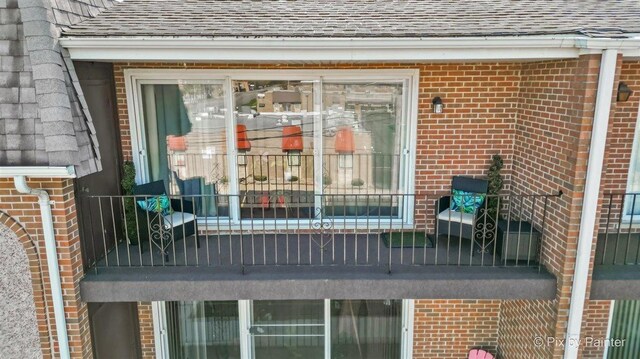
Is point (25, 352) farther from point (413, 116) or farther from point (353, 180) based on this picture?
point (413, 116)

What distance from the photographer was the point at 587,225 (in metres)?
3.62

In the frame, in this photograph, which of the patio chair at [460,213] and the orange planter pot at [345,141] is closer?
the patio chair at [460,213]

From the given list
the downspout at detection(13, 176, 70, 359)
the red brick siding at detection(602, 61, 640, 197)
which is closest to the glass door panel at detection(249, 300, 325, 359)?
the downspout at detection(13, 176, 70, 359)

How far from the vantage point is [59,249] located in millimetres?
3639

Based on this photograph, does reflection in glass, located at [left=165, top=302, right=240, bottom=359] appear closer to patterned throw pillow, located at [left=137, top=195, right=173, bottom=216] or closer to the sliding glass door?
the sliding glass door

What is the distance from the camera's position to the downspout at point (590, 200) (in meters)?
3.37

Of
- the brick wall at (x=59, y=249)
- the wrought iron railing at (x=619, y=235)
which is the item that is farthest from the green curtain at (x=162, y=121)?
the wrought iron railing at (x=619, y=235)

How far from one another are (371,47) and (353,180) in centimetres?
197

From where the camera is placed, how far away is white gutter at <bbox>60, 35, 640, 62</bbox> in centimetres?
345

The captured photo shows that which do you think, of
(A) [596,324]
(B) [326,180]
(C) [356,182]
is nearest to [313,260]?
(B) [326,180]

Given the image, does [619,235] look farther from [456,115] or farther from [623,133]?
[456,115]

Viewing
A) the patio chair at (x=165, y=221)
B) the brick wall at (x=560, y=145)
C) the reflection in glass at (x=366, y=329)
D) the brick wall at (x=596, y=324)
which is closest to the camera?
the brick wall at (x=560, y=145)

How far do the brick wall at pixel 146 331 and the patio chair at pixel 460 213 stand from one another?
3.72 metres

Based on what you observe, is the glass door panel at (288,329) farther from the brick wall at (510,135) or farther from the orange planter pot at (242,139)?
the orange planter pot at (242,139)
